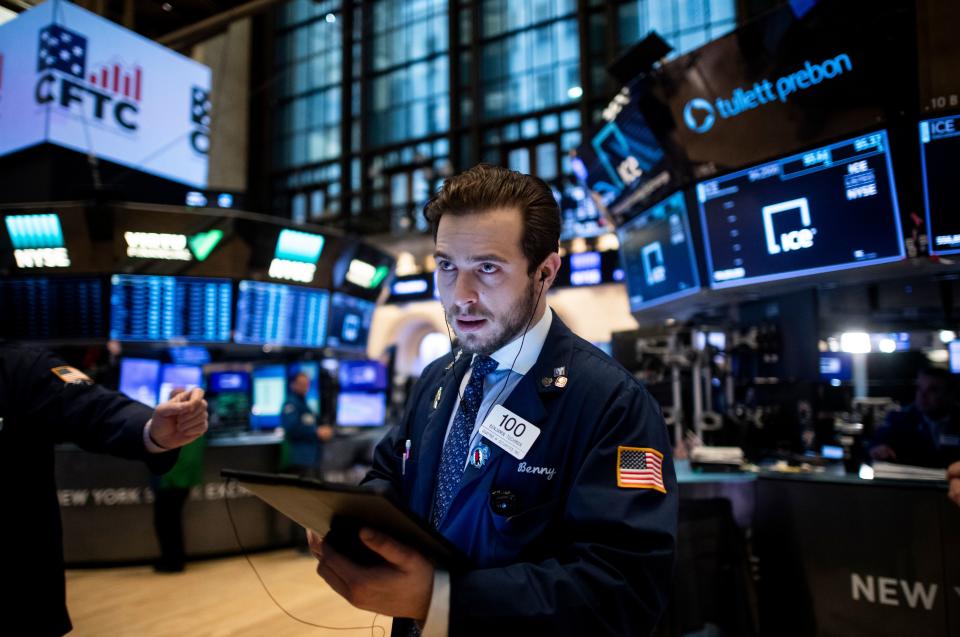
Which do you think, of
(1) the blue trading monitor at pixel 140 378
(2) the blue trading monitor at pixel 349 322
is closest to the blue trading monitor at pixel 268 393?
(2) the blue trading monitor at pixel 349 322

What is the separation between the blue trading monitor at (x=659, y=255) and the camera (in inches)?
166

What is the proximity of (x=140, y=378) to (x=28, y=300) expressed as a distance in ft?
4.60

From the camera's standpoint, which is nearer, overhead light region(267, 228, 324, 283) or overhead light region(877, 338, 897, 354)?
overhead light region(877, 338, 897, 354)

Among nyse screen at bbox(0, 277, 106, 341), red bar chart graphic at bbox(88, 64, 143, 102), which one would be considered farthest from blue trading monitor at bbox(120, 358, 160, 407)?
red bar chart graphic at bbox(88, 64, 143, 102)

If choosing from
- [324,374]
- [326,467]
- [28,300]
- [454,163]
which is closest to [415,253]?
[454,163]

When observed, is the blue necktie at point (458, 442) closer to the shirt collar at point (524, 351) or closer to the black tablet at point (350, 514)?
the shirt collar at point (524, 351)

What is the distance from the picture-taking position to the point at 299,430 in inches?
244

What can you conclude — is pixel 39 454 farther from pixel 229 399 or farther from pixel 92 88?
pixel 229 399

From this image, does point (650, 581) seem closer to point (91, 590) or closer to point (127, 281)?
point (91, 590)

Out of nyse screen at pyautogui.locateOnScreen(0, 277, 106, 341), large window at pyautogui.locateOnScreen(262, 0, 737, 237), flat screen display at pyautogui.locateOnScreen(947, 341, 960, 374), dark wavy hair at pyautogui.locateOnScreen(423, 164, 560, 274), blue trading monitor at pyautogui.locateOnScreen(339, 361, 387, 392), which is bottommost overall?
blue trading monitor at pyautogui.locateOnScreen(339, 361, 387, 392)

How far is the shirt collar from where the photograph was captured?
4.39 ft

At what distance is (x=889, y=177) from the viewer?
10.3 feet

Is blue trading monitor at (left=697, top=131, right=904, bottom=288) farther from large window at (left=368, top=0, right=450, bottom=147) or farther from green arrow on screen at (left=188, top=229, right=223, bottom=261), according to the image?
large window at (left=368, top=0, right=450, bottom=147)

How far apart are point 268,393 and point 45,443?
7.33 metres
